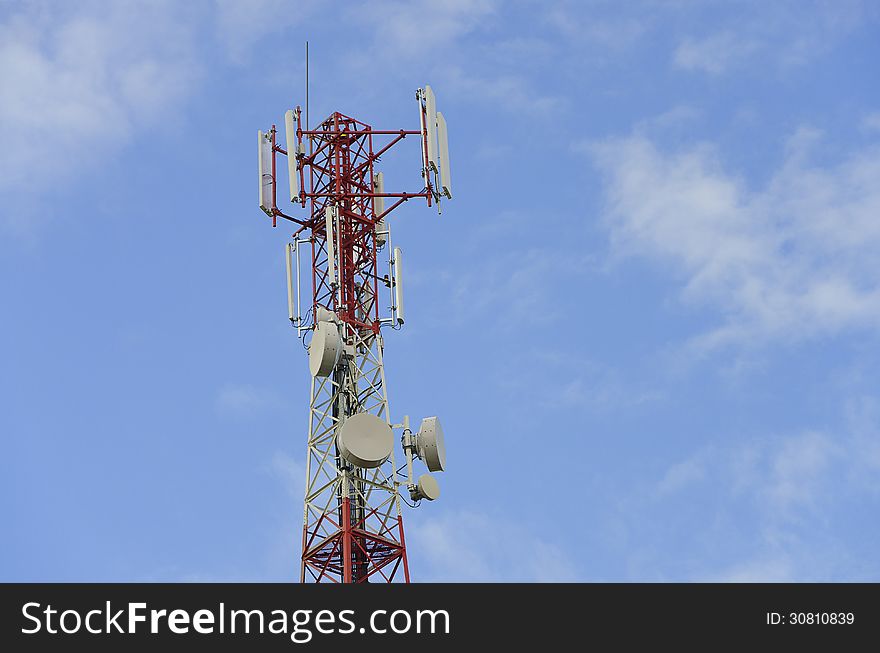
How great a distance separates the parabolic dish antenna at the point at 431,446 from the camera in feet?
171

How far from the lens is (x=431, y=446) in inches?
2053

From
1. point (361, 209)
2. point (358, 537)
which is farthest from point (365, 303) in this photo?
point (358, 537)

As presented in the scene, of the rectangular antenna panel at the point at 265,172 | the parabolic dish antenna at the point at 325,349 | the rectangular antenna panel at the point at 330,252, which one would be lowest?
the parabolic dish antenna at the point at 325,349

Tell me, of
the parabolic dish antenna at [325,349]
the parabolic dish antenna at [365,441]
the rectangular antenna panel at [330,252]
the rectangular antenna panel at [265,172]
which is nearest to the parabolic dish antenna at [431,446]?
the parabolic dish antenna at [365,441]

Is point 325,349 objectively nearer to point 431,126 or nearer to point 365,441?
point 365,441

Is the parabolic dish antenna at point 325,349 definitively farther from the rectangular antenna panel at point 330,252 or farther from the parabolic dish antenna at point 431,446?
the parabolic dish antenna at point 431,446

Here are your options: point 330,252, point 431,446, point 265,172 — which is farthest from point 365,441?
point 265,172

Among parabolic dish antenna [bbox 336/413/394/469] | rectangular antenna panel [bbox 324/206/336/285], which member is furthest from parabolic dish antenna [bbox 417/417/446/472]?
rectangular antenna panel [bbox 324/206/336/285]

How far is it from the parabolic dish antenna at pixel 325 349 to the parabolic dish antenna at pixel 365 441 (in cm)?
198

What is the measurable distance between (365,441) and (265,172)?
33.6ft

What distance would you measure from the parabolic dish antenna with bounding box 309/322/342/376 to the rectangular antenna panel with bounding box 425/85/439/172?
20.6 feet
